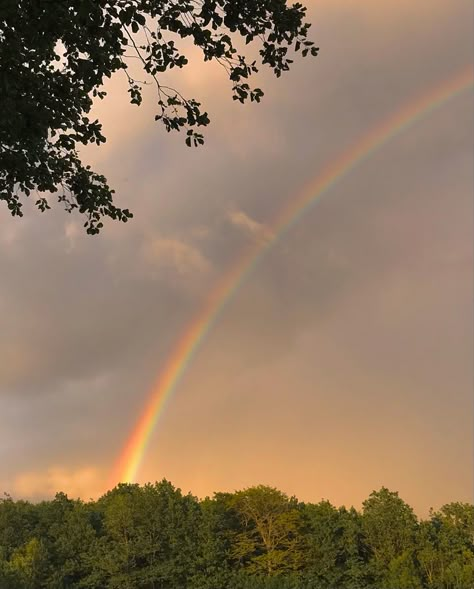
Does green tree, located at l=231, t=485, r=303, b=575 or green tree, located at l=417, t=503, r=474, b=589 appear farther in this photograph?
green tree, located at l=231, t=485, r=303, b=575

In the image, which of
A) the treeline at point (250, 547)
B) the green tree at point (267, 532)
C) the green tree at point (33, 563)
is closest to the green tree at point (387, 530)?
the treeline at point (250, 547)

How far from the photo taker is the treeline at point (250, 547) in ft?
258

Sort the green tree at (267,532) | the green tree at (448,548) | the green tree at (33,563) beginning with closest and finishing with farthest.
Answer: the green tree at (448,548), the green tree at (33,563), the green tree at (267,532)

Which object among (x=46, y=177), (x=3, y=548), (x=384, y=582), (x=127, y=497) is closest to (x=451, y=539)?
(x=384, y=582)

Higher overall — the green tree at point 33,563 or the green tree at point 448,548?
the green tree at point 33,563

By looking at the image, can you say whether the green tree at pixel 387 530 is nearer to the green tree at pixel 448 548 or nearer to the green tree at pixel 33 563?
the green tree at pixel 448 548

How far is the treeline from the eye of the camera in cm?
7875

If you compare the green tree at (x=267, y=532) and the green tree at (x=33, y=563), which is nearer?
the green tree at (x=33, y=563)

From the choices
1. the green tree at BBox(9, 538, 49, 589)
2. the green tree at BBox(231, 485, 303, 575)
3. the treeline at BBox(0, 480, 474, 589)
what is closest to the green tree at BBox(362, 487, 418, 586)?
the treeline at BBox(0, 480, 474, 589)

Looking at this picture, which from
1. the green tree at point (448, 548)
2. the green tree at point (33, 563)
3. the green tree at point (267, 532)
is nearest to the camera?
the green tree at point (448, 548)

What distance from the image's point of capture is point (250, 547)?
82.9 metres

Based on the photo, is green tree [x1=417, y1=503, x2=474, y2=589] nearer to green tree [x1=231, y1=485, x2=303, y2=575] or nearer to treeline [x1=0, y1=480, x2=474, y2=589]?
treeline [x1=0, y1=480, x2=474, y2=589]

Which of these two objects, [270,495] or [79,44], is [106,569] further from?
[79,44]

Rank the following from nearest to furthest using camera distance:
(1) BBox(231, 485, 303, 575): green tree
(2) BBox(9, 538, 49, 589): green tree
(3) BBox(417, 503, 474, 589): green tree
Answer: (3) BBox(417, 503, 474, 589): green tree, (2) BBox(9, 538, 49, 589): green tree, (1) BBox(231, 485, 303, 575): green tree
